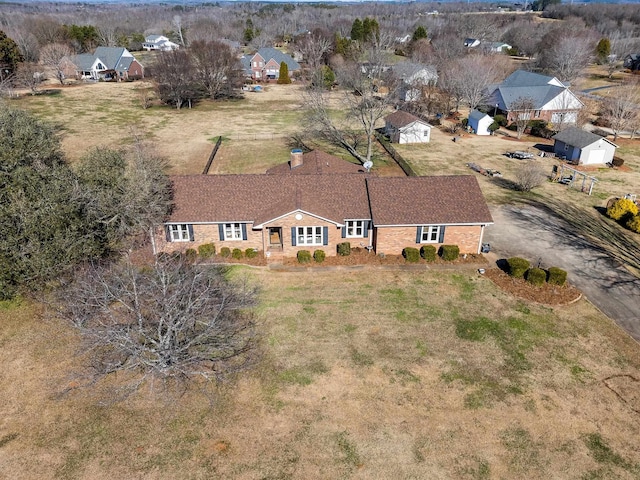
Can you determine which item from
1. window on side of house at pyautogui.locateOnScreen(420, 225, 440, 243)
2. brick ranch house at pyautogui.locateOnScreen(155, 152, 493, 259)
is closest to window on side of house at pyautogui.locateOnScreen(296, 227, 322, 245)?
brick ranch house at pyautogui.locateOnScreen(155, 152, 493, 259)

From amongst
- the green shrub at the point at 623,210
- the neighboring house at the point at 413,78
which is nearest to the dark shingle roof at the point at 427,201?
the green shrub at the point at 623,210

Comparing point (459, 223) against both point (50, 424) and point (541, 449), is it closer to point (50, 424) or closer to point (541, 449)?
point (541, 449)

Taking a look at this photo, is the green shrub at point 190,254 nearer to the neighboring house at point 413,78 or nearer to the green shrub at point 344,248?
Answer: the green shrub at point 344,248

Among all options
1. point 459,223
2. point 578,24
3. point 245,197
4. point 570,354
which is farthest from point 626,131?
point 578,24

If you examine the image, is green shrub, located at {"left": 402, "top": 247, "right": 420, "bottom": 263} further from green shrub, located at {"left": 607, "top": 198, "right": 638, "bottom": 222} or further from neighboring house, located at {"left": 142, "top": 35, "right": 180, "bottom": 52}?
Result: neighboring house, located at {"left": 142, "top": 35, "right": 180, "bottom": 52}

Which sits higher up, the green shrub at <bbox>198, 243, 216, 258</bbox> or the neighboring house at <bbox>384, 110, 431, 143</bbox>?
the neighboring house at <bbox>384, 110, 431, 143</bbox>
